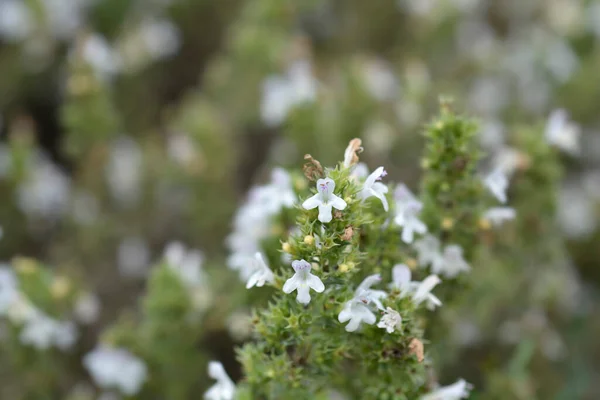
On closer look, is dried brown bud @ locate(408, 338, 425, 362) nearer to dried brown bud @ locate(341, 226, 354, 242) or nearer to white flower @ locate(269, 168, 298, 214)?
dried brown bud @ locate(341, 226, 354, 242)

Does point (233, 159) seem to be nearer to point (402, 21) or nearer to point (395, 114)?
point (395, 114)

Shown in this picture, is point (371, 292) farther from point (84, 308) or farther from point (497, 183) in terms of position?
point (84, 308)

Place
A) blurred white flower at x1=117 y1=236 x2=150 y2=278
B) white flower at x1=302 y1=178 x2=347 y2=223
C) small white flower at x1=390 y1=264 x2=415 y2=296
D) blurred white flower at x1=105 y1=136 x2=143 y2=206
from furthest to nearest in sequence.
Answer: blurred white flower at x1=105 y1=136 x2=143 y2=206 < blurred white flower at x1=117 y1=236 x2=150 y2=278 < small white flower at x1=390 y1=264 x2=415 y2=296 < white flower at x1=302 y1=178 x2=347 y2=223

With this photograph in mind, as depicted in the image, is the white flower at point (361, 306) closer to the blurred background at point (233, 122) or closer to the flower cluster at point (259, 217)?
the flower cluster at point (259, 217)

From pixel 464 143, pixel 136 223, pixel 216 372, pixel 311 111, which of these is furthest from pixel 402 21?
pixel 216 372

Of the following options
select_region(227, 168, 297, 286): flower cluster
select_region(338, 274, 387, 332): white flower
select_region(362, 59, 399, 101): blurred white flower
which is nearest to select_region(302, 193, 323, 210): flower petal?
select_region(338, 274, 387, 332): white flower

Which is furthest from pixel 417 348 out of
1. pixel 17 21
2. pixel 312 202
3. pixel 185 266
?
pixel 17 21

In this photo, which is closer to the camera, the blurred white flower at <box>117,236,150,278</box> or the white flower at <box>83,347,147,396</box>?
the white flower at <box>83,347,147,396</box>
